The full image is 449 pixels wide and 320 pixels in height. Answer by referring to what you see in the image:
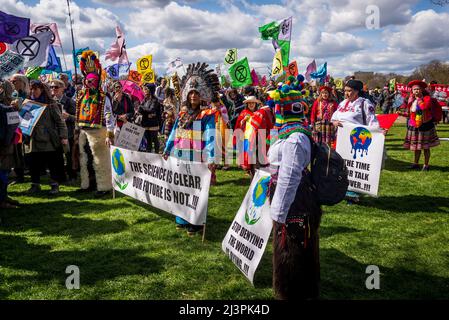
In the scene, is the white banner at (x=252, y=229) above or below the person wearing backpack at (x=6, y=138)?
below

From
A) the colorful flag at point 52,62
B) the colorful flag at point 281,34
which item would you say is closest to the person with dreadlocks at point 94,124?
the colorful flag at point 52,62

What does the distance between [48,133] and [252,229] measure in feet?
19.1

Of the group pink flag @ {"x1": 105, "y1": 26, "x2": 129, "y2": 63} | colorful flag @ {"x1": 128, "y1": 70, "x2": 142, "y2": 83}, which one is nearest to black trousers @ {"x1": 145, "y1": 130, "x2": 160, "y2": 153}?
pink flag @ {"x1": 105, "y1": 26, "x2": 129, "y2": 63}

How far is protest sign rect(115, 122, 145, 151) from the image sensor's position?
771cm

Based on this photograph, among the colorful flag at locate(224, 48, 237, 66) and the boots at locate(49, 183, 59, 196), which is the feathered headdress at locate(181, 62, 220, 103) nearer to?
the boots at locate(49, 183, 59, 196)

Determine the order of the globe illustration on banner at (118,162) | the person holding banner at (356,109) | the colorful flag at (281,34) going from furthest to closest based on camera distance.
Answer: the colorful flag at (281,34), the globe illustration on banner at (118,162), the person holding banner at (356,109)

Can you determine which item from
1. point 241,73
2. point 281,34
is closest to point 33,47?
point 241,73

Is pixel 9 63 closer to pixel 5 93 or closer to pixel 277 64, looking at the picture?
pixel 5 93

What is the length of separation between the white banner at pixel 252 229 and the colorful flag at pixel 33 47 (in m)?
6.69

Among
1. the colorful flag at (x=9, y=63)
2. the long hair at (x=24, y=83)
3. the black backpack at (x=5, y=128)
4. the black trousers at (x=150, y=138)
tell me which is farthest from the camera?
the black trousers at (x=150, y=138)

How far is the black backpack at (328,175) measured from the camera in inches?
133

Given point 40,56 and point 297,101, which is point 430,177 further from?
point 40,56

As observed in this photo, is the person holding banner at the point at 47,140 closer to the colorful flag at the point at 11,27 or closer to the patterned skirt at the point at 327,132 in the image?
the colorful flag at the point at 11,27
